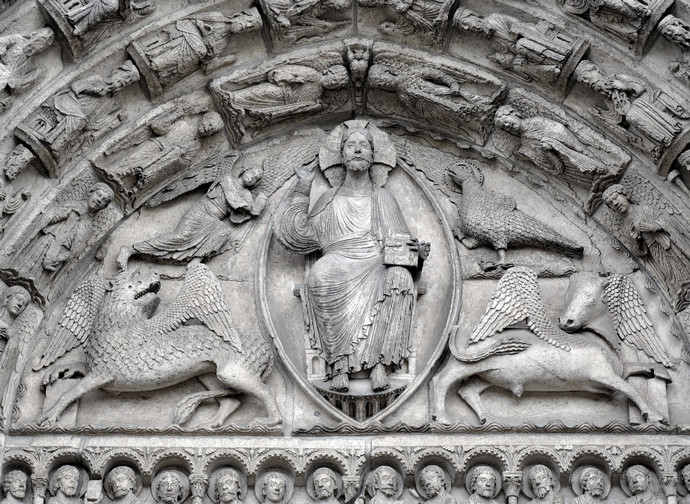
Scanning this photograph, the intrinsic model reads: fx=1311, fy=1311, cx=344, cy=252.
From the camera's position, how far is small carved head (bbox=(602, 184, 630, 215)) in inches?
348

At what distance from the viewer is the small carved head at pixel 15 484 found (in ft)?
26.6

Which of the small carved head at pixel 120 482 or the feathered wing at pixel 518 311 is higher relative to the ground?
the feathered wing at pixel 518 311

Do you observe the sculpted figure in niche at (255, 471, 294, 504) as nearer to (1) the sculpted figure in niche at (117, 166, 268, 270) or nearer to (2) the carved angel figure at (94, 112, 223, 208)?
(1) the sculpted figure in niche at (117, 166, 268, 270)

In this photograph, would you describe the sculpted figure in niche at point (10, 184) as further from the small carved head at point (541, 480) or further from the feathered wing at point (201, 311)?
the small carved head at point (541, 480)

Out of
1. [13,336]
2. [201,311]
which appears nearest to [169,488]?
[201,311]

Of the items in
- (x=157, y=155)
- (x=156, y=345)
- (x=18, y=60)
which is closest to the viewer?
(x=18, y=60)

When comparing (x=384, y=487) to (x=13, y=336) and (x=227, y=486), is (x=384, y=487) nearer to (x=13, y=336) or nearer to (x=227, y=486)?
(x=227, y=486)

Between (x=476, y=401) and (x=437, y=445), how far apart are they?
0.40m

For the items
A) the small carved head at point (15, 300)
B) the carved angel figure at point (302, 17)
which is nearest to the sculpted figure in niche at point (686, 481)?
the carved angel figure at point (302, 17)

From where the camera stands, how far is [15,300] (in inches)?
332

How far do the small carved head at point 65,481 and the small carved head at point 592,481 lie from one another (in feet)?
10.3

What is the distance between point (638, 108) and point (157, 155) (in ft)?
10.8

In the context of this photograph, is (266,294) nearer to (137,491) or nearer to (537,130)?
(137,491)

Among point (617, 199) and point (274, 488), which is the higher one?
point (617, 199)
